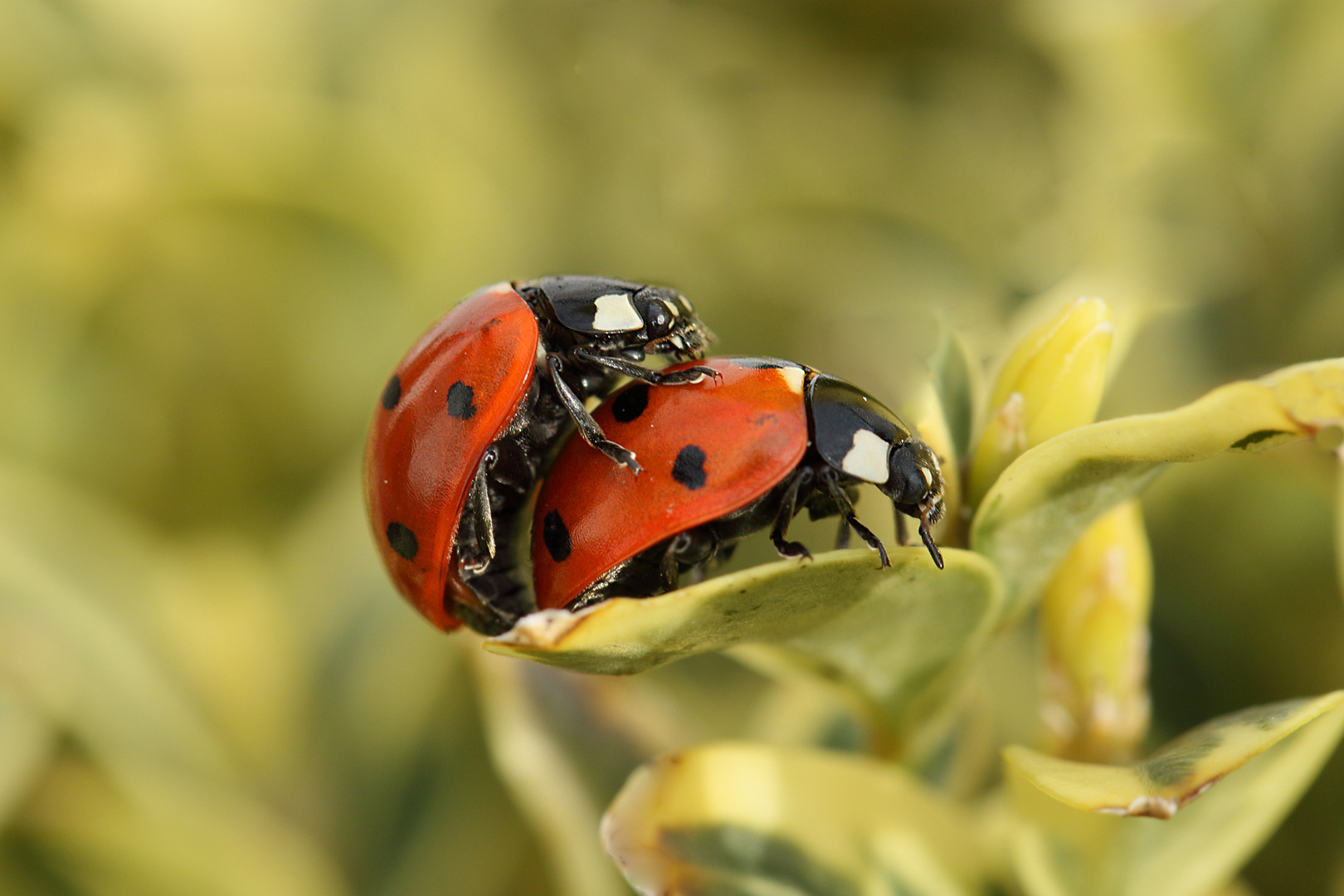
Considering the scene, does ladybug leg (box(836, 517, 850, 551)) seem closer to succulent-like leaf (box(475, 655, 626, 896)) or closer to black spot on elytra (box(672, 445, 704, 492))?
black spot on elytra (box(672, 445, 704, 492))

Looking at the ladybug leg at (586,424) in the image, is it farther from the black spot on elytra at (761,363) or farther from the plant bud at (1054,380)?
the plant bud at (1054,380)

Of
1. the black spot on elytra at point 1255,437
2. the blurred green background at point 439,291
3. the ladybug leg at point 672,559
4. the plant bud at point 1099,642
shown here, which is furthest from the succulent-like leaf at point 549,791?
the black spot on elytra at point 1255,437

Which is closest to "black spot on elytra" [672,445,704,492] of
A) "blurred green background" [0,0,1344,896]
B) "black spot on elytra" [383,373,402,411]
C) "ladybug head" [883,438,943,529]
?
"ladybug head" [883,438,943,529]

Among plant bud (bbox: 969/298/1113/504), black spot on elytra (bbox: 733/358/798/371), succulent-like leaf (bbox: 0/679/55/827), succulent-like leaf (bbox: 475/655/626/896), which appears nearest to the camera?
plant bud (bbox: 969/298/1113/504)

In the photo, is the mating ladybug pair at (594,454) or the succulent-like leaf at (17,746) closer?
the mating ladybug pair at (594,454)

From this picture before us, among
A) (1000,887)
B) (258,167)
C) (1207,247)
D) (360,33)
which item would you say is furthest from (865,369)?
(360,33)

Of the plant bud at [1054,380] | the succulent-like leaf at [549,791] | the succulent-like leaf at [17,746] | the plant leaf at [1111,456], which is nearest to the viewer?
the plant leaf at [1111,456]

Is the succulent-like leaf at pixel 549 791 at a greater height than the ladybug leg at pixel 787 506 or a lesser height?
lesser
